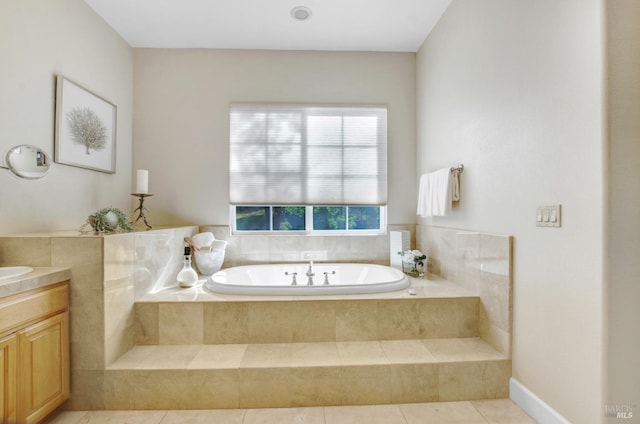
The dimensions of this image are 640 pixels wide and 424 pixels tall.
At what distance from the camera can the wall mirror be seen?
183cm

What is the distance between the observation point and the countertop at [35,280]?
1.36 meters

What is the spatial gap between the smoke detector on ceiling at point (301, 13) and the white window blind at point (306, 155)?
78cm

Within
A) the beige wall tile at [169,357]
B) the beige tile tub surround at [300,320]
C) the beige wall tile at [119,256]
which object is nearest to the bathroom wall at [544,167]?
the beige tile tub surround at [300,320]

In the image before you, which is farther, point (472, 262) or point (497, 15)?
point (472, 262)

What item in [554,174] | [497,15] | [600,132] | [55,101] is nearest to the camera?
[600,132]

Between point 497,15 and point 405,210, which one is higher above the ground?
point 497,15

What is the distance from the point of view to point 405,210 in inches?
128

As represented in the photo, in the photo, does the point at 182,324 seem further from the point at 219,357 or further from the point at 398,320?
the point at 398,320

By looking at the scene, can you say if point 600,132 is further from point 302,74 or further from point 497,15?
point 302,74

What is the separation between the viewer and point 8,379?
4.47 ft

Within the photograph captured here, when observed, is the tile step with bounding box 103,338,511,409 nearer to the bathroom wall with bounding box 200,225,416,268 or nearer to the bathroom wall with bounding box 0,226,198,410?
the bathroom wall with bounding box 0,226,198,410

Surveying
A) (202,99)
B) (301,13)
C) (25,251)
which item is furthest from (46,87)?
(301,13)

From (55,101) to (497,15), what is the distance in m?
3.00

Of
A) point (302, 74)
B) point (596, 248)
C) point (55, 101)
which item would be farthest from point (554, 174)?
point (55, 101)
